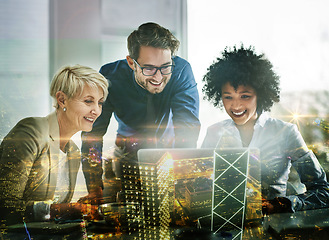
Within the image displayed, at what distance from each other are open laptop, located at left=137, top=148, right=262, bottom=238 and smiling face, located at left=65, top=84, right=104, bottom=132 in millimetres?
299

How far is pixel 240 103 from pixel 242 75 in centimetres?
15

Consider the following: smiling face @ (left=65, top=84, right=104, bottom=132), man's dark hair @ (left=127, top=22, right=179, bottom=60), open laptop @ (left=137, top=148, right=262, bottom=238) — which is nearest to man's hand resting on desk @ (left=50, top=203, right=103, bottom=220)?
open laptop @ (left=137, top=148, right=262, bottom=238)

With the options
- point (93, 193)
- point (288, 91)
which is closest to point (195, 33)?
point (288, 91)

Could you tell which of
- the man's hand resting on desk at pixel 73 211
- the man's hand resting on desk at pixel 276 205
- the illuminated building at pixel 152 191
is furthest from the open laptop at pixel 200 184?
the man's hand resting on desk at pixel 73 211

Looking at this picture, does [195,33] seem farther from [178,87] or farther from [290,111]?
[290,111]

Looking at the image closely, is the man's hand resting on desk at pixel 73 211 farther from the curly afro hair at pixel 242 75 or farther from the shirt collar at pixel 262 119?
the shirt collar at pixel 262 119

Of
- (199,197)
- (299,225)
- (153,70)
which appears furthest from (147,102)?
(299,225)

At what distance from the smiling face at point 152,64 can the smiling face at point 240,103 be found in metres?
0.33

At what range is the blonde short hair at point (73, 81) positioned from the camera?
4.53 feet

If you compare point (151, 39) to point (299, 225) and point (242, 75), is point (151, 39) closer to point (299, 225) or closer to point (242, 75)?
point (242, 75)

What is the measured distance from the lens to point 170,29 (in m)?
1.45

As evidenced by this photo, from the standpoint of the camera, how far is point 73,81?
1.39 metres

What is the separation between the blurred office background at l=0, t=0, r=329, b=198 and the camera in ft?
4.63

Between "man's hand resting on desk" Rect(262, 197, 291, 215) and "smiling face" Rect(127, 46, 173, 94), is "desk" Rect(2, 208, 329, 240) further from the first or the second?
"smiling face" Rect(127, 46, 173, 94)
